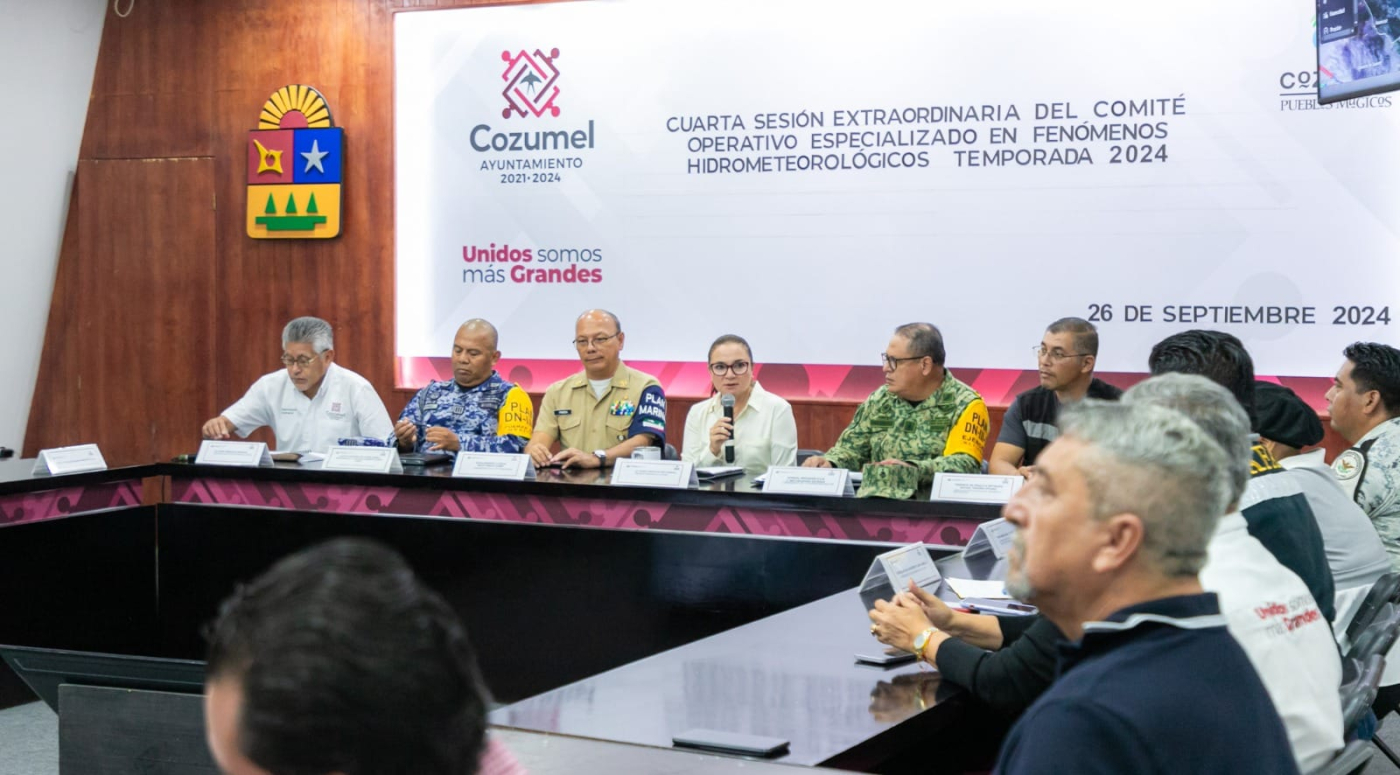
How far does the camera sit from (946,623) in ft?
7.28

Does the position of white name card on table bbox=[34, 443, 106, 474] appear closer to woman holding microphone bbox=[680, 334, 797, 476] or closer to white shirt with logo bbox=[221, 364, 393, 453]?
white shirt with logo bbox=[221, 364, 393, 453]

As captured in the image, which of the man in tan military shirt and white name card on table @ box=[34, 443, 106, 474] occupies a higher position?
the man in tan military shirt

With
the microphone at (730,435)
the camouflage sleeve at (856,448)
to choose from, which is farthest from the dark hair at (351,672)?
the camouflage sleeve at (856,448)

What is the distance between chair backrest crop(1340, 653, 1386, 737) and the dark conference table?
1.36 meters

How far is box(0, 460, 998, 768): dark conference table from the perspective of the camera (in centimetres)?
381

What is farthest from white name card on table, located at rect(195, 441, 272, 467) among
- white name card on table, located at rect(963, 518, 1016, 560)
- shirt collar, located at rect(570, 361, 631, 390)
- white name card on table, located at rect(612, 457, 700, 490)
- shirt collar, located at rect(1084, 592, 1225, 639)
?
shirt collar, located at rect(1084, 592, 1225, 639)

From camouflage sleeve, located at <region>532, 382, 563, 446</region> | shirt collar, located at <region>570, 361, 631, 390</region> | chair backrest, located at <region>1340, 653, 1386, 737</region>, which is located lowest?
chair backrest, located at <region>1340, 653, 1386, 737</region>

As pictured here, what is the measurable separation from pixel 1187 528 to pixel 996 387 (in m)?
4.86

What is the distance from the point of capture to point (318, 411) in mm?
5309

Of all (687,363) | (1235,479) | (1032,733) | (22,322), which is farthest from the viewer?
(22,322)

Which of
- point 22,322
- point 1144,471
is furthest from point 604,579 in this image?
point 22,322

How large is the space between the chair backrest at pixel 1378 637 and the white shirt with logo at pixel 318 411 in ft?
12.3

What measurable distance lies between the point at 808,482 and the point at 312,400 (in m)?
2.34

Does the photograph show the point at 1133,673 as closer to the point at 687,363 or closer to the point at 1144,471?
the point at 1144,471
